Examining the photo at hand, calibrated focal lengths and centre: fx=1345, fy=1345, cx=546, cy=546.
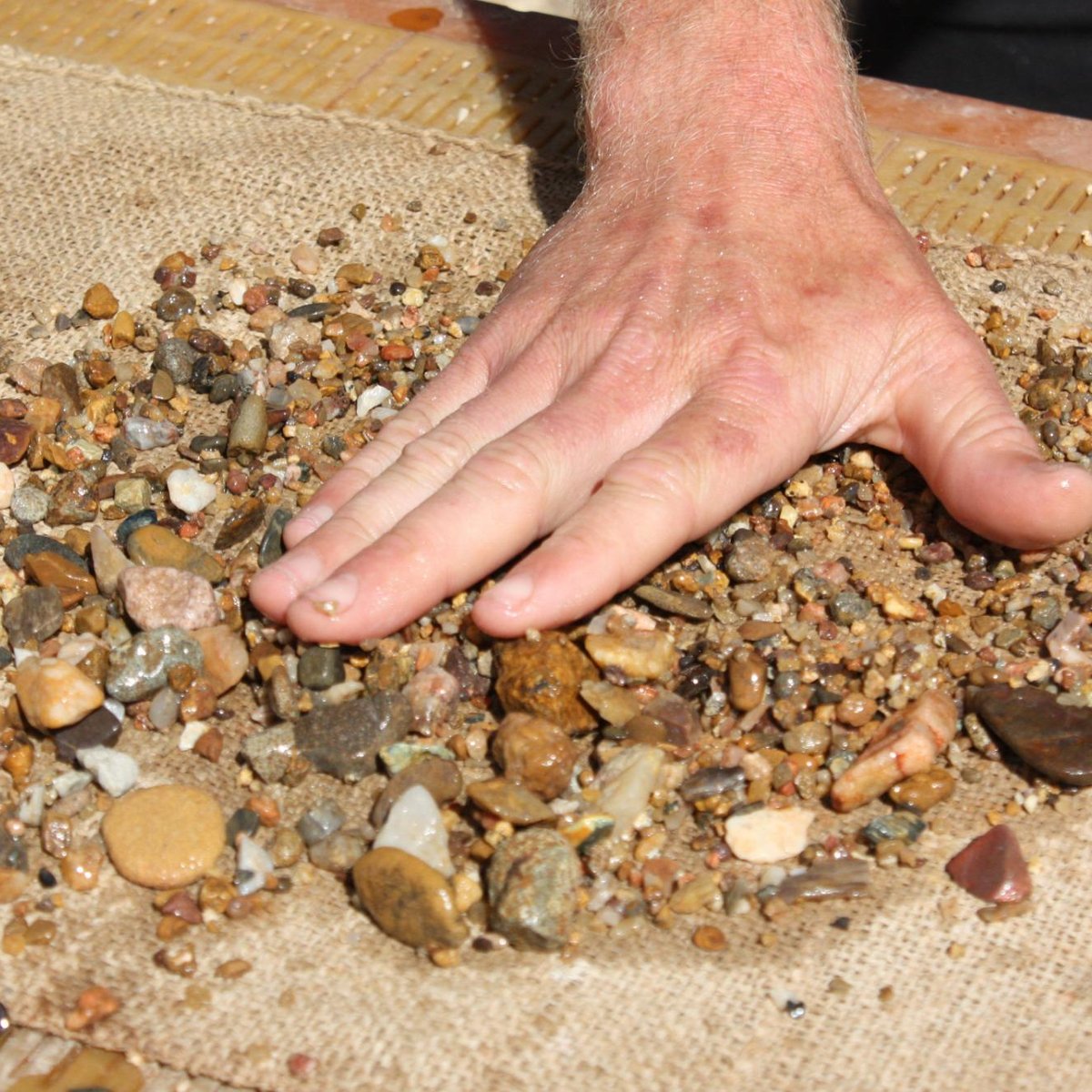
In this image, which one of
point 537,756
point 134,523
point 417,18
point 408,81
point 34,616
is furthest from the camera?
point 417,18

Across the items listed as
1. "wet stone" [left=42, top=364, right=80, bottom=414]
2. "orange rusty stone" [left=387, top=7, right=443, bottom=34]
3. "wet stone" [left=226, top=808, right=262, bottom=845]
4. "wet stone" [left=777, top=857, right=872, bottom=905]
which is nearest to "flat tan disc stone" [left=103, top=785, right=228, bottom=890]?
"wet stone" [left=226, top=808, right=262, bottom=845]

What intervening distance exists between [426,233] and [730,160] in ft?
1.66

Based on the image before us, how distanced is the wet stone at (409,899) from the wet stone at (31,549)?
591 millimetres

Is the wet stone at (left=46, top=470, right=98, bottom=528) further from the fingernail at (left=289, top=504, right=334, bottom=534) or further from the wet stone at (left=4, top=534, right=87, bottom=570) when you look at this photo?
the fingernail at (left=289, top=504, right=334, bottom=534)

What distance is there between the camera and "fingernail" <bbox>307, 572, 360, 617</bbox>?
1354 mm

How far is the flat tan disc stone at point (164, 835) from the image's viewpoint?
1.29 metres

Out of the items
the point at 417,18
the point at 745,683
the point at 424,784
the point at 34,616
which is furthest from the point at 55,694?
the point at 417,18

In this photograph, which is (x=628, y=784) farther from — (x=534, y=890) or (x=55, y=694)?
(x=55, y=694)

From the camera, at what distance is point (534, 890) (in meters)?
1.21

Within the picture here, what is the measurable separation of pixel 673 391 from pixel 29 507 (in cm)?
81

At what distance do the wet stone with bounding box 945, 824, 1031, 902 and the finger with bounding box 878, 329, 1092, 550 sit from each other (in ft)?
1.06

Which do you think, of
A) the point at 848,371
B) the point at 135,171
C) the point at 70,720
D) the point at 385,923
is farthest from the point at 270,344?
the point at 385,923

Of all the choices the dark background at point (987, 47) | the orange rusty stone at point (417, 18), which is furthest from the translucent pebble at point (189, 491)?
the dark background at point (987, 47)

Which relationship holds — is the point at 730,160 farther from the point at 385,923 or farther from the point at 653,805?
the point at 385,923
